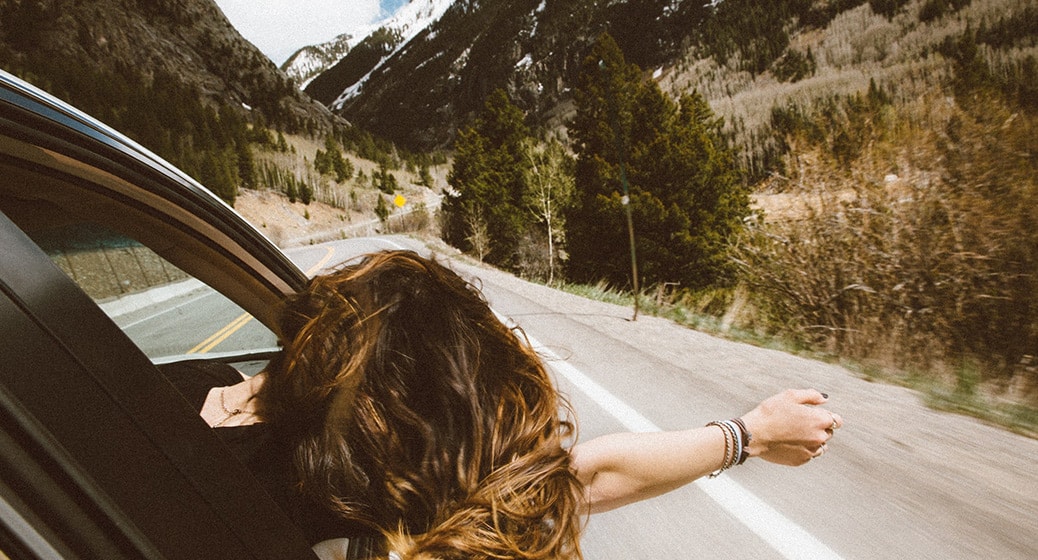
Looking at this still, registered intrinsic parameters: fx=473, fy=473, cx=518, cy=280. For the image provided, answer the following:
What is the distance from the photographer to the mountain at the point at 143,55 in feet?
194

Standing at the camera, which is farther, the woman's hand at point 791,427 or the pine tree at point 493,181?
the pine tree at point 493,181

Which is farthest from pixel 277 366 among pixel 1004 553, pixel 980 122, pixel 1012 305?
pixel 980 122

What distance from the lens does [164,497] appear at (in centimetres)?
64

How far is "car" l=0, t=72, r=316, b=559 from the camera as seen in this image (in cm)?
54

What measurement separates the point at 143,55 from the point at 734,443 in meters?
110

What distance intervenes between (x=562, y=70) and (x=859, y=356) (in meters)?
155

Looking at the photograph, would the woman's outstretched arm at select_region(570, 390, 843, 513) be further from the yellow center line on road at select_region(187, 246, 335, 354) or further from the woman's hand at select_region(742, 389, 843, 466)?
the yellow center line on road at select_region(187, 246, 335, 354)

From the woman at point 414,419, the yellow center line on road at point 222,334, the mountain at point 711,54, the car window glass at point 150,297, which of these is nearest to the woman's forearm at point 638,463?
the woman at point 414,419

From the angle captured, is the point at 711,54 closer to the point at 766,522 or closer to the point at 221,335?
the point at 766,522

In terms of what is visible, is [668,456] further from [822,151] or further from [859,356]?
[822,151]

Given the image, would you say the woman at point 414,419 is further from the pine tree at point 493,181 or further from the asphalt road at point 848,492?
the pine tree at point 493,181

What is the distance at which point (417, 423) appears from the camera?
0.93m

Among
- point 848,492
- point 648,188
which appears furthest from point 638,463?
point 648,188

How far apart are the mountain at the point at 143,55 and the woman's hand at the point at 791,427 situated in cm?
6793
